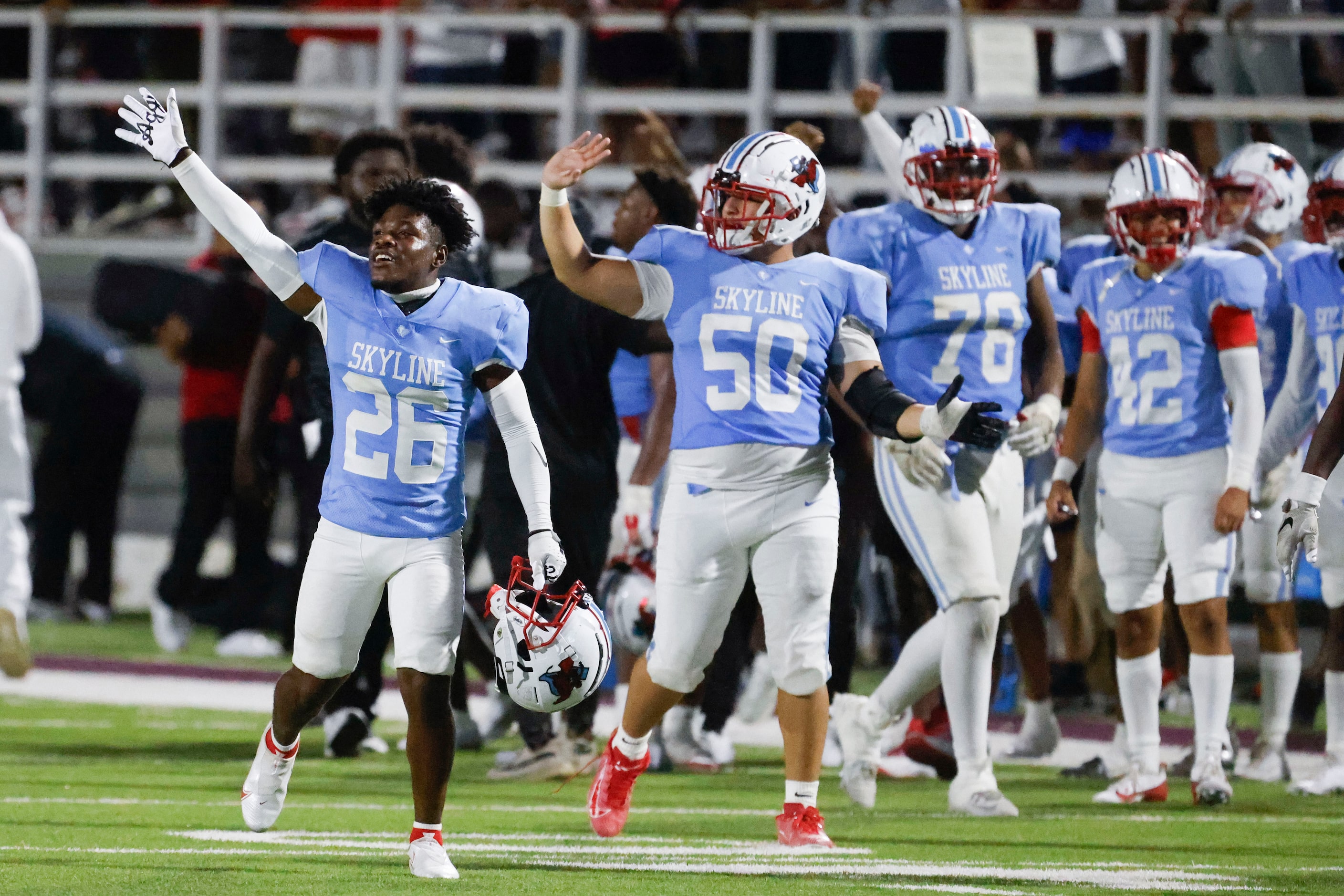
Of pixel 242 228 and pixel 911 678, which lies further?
pixel 911 678

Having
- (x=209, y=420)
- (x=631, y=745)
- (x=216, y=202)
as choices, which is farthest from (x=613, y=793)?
(x=209, y=420)

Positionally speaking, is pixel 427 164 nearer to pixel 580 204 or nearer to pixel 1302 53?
pixel 580 204

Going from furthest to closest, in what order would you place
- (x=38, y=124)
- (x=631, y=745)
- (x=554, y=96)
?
(x=38, y=124) → (x=554, y=96) → (x=631, y=745)

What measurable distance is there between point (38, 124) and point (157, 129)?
822 cm

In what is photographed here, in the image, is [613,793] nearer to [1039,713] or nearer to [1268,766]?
[1039,713]

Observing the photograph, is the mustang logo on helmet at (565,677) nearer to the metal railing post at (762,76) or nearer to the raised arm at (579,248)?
the raised arm at (579,248)

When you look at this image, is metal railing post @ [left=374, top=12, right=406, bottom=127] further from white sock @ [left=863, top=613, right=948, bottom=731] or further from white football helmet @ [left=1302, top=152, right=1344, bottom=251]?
white sock @ [left=863, top=613, right=948, bottom=731]

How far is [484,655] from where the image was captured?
8.10 meters

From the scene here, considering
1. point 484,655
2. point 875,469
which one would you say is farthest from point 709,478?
point 484,655

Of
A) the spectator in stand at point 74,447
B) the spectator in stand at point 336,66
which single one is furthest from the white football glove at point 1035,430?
the spectator in stand at point 336,66

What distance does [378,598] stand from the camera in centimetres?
523

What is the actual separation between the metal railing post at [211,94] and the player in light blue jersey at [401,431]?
24.6 ft

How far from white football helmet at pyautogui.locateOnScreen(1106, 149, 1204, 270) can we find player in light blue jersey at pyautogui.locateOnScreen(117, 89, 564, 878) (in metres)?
2.40

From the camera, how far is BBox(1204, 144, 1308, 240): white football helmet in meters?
7.75
